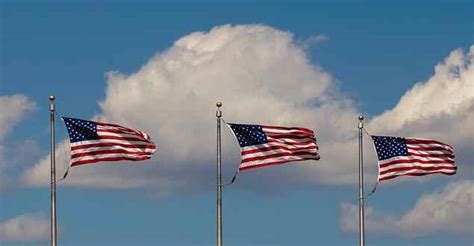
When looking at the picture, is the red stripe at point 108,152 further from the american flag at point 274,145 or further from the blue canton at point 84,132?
the american flag at point 274,145

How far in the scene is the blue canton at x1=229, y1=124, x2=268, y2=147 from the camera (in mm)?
128625

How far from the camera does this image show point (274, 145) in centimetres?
12850

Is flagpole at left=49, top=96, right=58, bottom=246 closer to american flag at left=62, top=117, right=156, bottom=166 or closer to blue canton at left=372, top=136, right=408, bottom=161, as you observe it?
american flag at left=62, top=117, right=156, bottom=166

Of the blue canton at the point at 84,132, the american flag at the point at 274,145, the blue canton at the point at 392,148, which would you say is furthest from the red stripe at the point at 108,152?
the blue canton at the point at 392,148

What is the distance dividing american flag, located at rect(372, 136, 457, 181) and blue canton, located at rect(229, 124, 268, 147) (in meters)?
11.3

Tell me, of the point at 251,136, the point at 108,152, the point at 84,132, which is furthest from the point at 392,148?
the point at 84,132

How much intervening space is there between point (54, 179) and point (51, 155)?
5.80 ft

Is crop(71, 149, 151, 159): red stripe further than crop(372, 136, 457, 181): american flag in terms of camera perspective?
No

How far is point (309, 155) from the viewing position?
5074 inches

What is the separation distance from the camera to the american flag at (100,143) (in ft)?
410

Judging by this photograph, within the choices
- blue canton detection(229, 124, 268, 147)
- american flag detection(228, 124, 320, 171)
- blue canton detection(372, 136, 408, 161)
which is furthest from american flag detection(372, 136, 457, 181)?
blue canton detection(229, 124, 268, 147)

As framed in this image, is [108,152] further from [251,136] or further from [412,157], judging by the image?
[412,157]

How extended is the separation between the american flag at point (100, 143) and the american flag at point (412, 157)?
20.3 m

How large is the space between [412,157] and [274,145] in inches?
500
